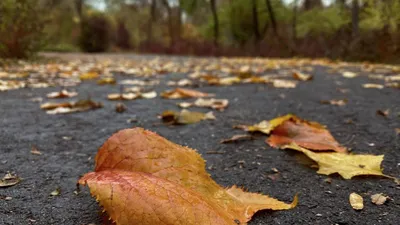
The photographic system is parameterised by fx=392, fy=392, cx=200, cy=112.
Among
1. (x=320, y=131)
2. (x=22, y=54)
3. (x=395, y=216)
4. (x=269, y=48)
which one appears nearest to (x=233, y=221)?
(x=395, y=216)

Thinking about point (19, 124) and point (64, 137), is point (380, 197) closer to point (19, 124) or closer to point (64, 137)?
point (64, 137)

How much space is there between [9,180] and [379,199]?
100cm

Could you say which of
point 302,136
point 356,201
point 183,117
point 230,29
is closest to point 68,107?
point 183,117

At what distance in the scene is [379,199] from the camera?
1.00 metres

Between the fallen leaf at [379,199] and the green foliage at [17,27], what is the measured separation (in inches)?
238

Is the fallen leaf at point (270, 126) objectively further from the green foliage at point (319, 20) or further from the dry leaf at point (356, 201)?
the green foliage at point (319, 20)

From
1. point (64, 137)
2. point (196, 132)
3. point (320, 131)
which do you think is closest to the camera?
point (320, 131)

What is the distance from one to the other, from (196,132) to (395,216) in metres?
0.96

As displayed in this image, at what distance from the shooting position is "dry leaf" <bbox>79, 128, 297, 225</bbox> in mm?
722

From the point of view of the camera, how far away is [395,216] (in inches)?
35.8

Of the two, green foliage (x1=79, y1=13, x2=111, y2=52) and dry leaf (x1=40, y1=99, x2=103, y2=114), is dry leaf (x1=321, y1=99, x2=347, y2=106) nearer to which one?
dry leaf (x1=40, y1=99, x2=103, y2=114)

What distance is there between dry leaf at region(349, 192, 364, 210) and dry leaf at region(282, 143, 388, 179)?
120mm

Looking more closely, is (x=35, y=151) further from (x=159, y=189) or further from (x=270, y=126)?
(x=270, y=126)

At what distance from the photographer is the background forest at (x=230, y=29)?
667 centimetres
